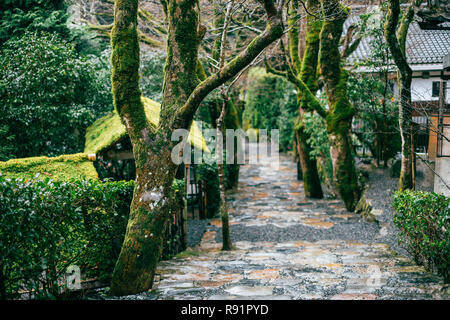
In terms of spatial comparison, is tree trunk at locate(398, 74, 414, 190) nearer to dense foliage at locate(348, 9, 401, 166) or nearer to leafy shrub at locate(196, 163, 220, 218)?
dense foliage at locate(348, 9, 401, 166)

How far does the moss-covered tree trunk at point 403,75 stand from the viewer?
841 centimetres

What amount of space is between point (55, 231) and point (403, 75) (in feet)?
26.1

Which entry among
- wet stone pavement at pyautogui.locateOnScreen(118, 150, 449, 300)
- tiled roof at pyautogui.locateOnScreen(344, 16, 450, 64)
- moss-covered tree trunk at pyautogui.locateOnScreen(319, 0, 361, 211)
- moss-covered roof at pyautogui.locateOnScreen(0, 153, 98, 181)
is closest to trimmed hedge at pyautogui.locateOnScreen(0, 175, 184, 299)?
wet stone pavement at pyautogui.locateOnScreen(118, 150, 449, 300)

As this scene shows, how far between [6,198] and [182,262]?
422 centimetres

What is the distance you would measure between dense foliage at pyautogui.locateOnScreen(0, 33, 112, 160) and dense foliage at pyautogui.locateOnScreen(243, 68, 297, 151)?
42.5 feet

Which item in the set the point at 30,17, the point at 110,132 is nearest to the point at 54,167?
the point at 110,132

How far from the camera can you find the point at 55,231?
5164mm

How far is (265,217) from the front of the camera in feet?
41.9

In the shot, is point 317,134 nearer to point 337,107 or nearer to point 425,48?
point 337,107

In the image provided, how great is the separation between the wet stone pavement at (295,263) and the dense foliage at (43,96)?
497cm

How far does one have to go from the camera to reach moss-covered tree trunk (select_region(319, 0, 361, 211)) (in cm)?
1151

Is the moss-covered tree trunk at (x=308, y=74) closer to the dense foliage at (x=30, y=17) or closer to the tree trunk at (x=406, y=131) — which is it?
the tree trunk at (x=406, y=131)

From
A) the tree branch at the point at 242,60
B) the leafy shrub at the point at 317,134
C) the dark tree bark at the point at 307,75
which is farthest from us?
the leafy shrub at the point at 317,134

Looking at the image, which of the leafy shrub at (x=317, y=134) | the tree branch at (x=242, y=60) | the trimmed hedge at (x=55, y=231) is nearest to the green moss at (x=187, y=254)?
the trimmed hedge at (x=55, y=231)
